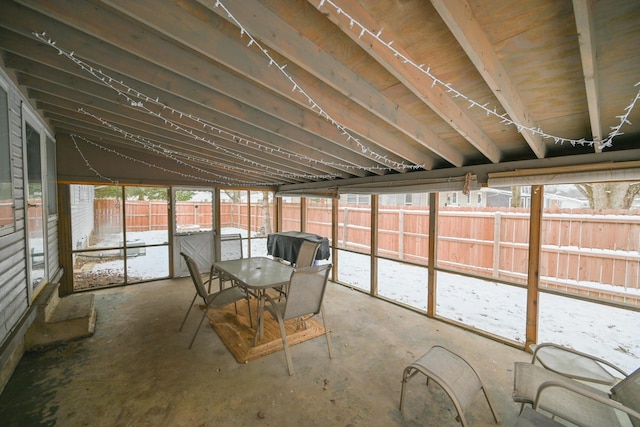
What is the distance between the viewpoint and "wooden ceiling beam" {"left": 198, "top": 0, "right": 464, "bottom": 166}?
1270mm

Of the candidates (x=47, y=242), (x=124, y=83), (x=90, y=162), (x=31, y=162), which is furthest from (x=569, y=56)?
(x=90, y=162)

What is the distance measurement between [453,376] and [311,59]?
2.42m

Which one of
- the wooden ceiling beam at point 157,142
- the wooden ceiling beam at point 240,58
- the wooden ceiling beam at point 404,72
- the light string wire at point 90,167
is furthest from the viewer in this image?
the light string wire at point 90,167

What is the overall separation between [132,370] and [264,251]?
17.7ft

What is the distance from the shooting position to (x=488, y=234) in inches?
176

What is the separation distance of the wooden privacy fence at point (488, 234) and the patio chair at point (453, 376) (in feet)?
5.99

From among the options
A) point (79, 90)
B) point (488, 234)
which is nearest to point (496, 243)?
point (488, 234)

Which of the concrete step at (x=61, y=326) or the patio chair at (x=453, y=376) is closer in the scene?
the patio chair at (x=453, y=376)

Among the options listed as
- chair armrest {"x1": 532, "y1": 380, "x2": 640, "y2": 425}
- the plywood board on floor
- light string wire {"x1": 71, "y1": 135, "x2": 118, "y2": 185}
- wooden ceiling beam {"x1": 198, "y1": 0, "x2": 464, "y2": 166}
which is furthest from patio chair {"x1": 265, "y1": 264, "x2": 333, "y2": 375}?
light string wire {"x1": 71, "y1": 135, "x2": 118, "y2": 185}

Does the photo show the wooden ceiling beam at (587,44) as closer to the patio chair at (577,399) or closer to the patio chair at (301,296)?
the patio chair at (577,399)

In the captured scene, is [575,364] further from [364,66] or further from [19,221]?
[19,221]

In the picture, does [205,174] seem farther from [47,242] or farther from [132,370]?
[132,370]

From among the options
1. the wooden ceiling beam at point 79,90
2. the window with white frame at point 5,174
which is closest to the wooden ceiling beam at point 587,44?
the wooden ceiling beam at point 79,90

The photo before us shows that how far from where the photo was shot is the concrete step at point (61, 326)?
2838mm
